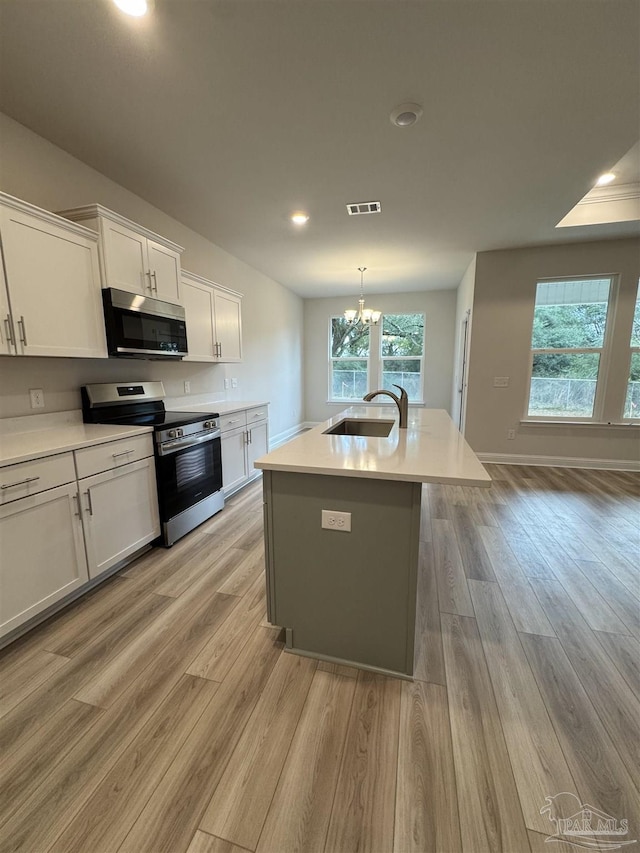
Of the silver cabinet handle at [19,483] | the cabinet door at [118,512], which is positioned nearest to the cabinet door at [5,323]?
the silver cabinet handle at [19,483]


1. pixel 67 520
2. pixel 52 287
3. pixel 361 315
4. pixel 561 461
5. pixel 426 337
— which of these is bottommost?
pixel 561 461

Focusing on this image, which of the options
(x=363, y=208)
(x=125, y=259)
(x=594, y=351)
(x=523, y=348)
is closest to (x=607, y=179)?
(x=523, y=348)

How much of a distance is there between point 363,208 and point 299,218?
63cm

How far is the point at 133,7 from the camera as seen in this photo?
1352mm

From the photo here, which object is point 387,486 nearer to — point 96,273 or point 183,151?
point 96,273

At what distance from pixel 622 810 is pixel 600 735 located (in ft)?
0.81

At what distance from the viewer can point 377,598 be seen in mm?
1422

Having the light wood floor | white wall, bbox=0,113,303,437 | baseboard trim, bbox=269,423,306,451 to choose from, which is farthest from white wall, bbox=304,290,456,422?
the light wood floor

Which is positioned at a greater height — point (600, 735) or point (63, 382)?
point (63, 382)

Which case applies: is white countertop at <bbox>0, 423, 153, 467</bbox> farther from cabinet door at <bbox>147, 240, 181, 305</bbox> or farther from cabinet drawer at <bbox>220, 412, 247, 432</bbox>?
cabinet door at <bbox>147, 240, 181, 305</bbox>

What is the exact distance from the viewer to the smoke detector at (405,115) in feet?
6.14

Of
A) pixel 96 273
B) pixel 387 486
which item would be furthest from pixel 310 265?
pixel 387 486

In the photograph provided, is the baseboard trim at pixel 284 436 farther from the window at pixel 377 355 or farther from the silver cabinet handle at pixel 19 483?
the silver cabinet handle at pixel 19 483

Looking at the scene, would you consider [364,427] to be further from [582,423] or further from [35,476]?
[582,423]
